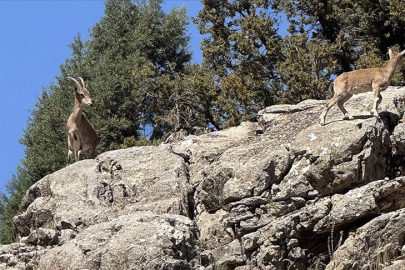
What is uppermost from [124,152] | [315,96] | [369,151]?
[315,96]

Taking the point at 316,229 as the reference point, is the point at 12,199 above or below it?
above

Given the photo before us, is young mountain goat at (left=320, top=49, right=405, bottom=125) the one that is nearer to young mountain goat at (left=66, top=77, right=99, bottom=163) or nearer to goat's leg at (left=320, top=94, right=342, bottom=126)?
goat's leg at (left=320, top=94, right=342, bottom=126)

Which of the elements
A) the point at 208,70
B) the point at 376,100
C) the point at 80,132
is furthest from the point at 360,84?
the point at 208,70

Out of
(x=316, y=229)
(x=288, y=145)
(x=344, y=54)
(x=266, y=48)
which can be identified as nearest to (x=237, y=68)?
(x=266, y=48)

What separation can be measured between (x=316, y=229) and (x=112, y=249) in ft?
11.6

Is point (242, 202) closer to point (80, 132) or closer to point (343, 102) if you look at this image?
point (343, 102)

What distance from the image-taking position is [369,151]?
18484mm

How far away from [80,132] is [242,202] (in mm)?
8317

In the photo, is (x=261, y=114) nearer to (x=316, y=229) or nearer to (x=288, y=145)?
(x=288, y=145)

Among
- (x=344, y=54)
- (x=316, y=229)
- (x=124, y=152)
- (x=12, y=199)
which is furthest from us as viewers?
(x=12, y=199)

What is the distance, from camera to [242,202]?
18.4 meters

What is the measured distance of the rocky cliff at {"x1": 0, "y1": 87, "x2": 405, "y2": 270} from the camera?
16359mm

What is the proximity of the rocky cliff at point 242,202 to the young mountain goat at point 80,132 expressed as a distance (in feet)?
13.5

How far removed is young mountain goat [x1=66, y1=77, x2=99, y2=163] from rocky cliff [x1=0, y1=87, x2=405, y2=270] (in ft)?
13.5
